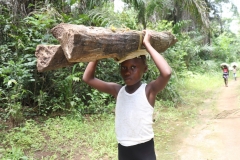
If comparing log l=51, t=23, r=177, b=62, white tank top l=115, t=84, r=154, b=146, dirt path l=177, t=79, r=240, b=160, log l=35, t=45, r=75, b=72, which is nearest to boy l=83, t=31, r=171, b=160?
white tank top l=115, t=84, r=154, b=146

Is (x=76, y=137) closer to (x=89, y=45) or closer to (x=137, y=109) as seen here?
(x=137, y=109)

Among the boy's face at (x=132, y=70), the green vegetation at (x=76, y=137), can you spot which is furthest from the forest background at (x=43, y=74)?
the boy's face at (x=132, y=70)

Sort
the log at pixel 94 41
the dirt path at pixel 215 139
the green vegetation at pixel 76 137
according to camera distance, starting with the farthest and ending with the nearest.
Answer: the dirt path at pixel 215 139, the green vegetation at pixel 76 137, the log at pixel 94 41

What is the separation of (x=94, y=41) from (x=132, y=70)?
0.44 m

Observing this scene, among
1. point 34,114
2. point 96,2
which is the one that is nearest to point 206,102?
point 96,2

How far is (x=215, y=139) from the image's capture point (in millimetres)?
4473

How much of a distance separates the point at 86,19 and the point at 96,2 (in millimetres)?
903

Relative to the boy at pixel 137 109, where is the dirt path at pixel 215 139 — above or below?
below

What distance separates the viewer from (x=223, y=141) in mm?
4352

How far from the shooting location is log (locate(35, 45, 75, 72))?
1819 millimetres

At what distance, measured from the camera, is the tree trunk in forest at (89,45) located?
1.53m

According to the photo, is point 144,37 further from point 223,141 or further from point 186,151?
point 223,141

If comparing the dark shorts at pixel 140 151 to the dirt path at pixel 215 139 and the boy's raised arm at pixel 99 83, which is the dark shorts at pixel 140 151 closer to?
the boy's raised arm at pixel 99 83

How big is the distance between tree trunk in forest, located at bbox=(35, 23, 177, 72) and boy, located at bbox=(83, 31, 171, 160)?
0.10 m
